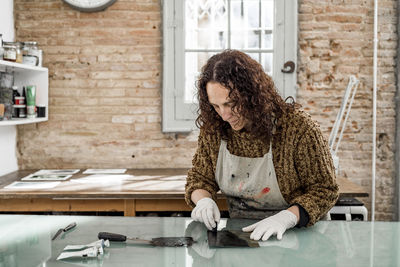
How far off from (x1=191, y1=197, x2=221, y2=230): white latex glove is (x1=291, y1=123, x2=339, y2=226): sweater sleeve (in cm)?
36

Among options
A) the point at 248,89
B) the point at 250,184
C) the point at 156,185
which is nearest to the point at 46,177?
the point at 156,185

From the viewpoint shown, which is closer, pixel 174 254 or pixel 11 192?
pixel 174 254

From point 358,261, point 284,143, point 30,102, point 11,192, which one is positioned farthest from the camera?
point 30,102

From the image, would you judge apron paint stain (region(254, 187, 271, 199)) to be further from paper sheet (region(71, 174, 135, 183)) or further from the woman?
paper sheet (region(71, 174, 135, 183))

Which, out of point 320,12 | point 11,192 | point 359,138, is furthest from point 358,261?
point 320,12

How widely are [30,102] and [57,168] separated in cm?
64

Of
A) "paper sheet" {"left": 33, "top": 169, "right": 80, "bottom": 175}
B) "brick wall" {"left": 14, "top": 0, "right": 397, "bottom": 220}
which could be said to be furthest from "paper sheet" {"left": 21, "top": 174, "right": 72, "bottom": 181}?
"brick wall" {"left": 14, "top": 0, "right": 397, "bottom": 220}

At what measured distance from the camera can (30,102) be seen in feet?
10.8

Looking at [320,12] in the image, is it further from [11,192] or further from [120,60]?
[11,192]

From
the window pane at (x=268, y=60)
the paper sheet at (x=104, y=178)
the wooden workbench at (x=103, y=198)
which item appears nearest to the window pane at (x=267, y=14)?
the window pane at (x=268, y=60)

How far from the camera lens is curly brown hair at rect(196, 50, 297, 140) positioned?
6.11 ft

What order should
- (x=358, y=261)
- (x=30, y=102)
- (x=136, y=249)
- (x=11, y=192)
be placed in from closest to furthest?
(x=358, y=261), (x=136, y=249), (x=11, y=192), (x=30, y=102)

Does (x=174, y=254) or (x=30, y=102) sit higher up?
(x=30, y=102)

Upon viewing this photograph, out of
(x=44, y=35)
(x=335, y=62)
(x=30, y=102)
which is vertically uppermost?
(x=44, y=35)
